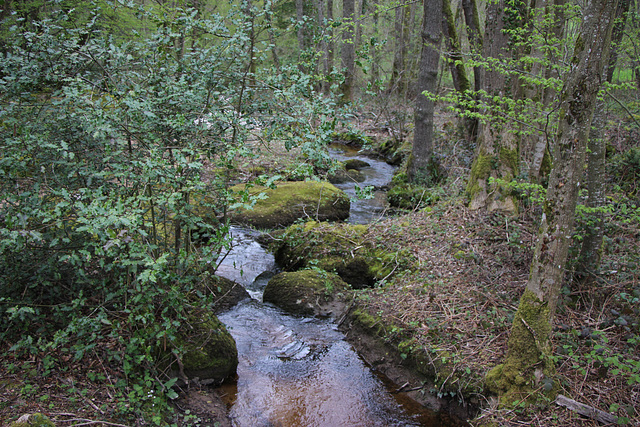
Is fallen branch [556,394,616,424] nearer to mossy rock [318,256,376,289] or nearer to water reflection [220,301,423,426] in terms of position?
water reflection [220,301,423,426]

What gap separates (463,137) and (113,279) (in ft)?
36.7

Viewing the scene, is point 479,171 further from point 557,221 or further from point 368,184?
point 368,184

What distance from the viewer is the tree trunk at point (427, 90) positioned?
1000 centimetres

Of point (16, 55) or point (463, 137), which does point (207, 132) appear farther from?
point (463, 137)

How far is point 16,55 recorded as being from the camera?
380 cm

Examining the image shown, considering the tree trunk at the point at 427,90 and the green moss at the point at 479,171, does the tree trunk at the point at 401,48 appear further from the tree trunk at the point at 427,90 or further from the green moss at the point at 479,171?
the green moss at the point at 479,171

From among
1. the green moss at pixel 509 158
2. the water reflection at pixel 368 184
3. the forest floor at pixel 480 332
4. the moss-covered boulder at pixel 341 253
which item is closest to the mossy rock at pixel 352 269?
the moss-covered boulder at pixel 341 253

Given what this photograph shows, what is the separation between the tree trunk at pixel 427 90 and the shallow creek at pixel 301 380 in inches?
237

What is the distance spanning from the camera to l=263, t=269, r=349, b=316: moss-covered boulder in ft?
20.5

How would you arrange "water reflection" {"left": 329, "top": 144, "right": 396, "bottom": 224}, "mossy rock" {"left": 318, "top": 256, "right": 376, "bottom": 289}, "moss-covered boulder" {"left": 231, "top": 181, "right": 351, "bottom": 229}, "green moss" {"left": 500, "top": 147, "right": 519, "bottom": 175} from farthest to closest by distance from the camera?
"water reflection" {"left": 329, "top": 144, "right": 396, "bottom": 224}, "moss-covered boulder" {"left": 231, "top": 181, "right": 351, "bottom": 229}, "green moss" {"left": 500, "top": 147, "right": 519, "bottom": 175}, "mossy rock" {"left": 318, "top": 256, "right": 376, "bottom": 289}

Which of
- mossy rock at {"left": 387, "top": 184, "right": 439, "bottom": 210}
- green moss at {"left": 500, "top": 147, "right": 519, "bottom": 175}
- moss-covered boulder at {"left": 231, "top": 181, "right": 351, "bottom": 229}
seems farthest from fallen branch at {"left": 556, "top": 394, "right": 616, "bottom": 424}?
moss-covered boulder at {"left": 231, "top": 181, "right": 351, "bottom": 229}

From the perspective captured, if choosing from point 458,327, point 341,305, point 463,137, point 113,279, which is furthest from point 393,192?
point 113,279

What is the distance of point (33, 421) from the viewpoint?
3.01 meters

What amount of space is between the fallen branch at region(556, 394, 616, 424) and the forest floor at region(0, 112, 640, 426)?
46mm
